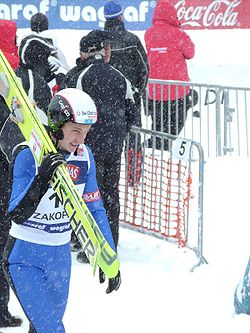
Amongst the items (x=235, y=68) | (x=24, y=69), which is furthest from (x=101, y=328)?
(x=235, y=68)

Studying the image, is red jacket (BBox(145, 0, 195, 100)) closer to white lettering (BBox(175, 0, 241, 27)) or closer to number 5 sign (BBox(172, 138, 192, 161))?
number 5 sign (BBox(172, 138, 192, 161))

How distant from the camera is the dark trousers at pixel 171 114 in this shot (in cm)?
1202

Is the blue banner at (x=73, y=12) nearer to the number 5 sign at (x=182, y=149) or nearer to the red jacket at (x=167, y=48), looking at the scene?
the red jacket at (x=167, y=48)

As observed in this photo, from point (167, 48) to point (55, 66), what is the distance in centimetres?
285

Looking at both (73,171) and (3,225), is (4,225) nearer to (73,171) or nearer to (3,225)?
(3,225)

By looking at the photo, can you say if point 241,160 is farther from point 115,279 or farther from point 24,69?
point 115,279

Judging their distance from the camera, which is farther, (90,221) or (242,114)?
(242,114)

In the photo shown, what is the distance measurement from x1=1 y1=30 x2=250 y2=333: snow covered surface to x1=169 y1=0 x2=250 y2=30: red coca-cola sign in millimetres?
6063

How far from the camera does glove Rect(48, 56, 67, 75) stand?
8945mm

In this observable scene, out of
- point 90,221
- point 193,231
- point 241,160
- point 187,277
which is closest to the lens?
point 90,221

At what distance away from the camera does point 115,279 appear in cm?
508

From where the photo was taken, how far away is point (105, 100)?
8.09 metres

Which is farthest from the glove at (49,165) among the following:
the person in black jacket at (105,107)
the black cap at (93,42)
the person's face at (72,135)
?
the black cap at (93,42)

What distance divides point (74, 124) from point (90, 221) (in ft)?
1.99
